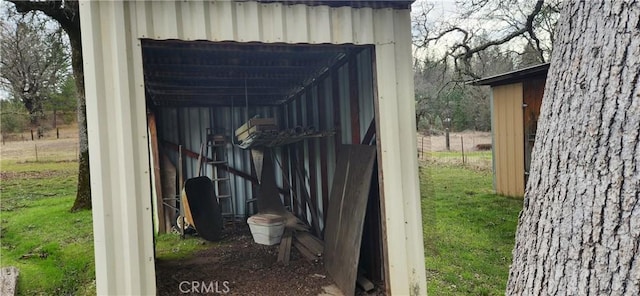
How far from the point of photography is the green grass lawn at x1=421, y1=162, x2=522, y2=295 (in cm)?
403

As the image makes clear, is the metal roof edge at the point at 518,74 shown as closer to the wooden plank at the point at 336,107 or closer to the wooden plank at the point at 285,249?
the wooden plank at the point at 336,107

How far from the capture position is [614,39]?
3.29ft

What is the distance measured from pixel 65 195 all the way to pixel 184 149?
3601 mm

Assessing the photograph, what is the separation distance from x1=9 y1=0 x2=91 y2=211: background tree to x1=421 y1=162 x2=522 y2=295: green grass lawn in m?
6.64

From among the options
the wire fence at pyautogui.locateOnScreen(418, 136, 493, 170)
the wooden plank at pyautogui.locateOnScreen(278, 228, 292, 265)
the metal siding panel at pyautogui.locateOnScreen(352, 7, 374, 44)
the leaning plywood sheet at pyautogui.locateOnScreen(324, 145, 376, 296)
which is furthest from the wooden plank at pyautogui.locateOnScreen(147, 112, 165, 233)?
the wire fence at pyautogui.locateOnScreen(418, 136, 493, 170)

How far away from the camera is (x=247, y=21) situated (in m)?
2.51

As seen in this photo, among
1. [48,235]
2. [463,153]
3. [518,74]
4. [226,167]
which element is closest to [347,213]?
[226,167]

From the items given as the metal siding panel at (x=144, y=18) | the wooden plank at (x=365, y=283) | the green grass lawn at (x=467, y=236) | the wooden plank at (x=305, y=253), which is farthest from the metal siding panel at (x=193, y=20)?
the green grass lawn at (x=467, y=236)

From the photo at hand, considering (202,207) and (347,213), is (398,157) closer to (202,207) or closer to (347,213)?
(347,213)

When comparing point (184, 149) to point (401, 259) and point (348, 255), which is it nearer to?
point (348, 255)

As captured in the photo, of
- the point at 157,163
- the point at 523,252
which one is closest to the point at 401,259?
the point at 523,252

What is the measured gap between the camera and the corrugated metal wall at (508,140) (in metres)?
7.13

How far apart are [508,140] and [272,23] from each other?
253 inches

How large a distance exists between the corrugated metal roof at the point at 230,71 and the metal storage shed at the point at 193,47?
1.69 feet
